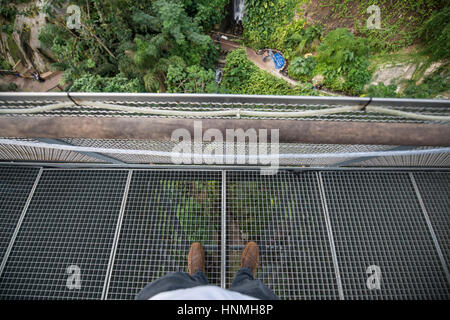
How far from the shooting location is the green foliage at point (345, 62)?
613 cm

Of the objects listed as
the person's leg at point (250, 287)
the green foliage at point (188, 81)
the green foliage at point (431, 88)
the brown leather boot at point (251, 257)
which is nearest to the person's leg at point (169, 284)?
the person's leg at point (250, 287)

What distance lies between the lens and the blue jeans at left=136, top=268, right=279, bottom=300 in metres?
1.45

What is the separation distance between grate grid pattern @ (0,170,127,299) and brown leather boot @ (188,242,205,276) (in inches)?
29.2

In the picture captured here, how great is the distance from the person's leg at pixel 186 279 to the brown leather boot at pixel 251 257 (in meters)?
0.35

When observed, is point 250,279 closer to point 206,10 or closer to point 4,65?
point 206,10

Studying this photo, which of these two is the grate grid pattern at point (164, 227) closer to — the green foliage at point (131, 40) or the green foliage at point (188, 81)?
the green foliage at point (188, 81)

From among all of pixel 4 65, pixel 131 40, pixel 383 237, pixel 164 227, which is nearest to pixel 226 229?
pixel 164 227

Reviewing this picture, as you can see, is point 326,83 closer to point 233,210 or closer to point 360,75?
point 360,75

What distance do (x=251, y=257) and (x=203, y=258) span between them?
42 cm

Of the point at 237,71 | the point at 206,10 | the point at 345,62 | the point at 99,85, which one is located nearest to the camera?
the point at 99,85

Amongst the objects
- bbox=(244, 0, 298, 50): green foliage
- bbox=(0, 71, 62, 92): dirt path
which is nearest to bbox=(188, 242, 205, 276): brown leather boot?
bbox=(244, 0, 298, 50): green foliage

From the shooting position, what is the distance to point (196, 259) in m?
1.80

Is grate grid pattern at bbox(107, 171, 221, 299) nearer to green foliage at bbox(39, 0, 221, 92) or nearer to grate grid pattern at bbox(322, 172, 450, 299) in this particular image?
grate grid pattern at bbox(322, 172, 450, 299)
